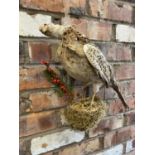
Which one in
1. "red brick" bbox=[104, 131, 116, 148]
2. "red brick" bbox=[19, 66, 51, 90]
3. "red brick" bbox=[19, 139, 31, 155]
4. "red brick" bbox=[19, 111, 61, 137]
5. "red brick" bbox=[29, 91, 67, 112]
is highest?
"red brick" bbox=[19, 66, 51, 90]

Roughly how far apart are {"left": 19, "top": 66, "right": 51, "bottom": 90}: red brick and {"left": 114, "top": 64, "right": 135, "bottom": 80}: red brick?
34 centimetres

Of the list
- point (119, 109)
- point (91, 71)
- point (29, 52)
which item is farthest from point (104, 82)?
point (119, 109)

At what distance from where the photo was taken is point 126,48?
3.76 ft

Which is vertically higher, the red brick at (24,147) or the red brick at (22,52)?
the red brick at (22,52)

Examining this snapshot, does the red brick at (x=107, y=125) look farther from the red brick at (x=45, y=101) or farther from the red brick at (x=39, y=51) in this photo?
the red brick at (x=39, y=51)

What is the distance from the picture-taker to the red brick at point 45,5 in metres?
0.77

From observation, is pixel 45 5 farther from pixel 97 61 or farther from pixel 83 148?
pixel 83 148

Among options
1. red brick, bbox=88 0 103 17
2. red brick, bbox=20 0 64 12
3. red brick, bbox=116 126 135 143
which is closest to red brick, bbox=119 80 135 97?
red brick, bbox=116 126 135 143

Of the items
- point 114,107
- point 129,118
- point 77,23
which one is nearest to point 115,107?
point 114,107

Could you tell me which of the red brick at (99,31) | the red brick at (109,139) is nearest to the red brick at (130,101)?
the red brick at (109,139)

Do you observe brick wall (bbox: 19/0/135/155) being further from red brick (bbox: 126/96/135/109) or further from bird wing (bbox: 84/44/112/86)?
bird wing (bbox: 84/44/112/86)

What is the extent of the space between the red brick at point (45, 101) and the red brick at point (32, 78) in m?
0.03

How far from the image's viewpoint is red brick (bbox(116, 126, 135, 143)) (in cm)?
115
